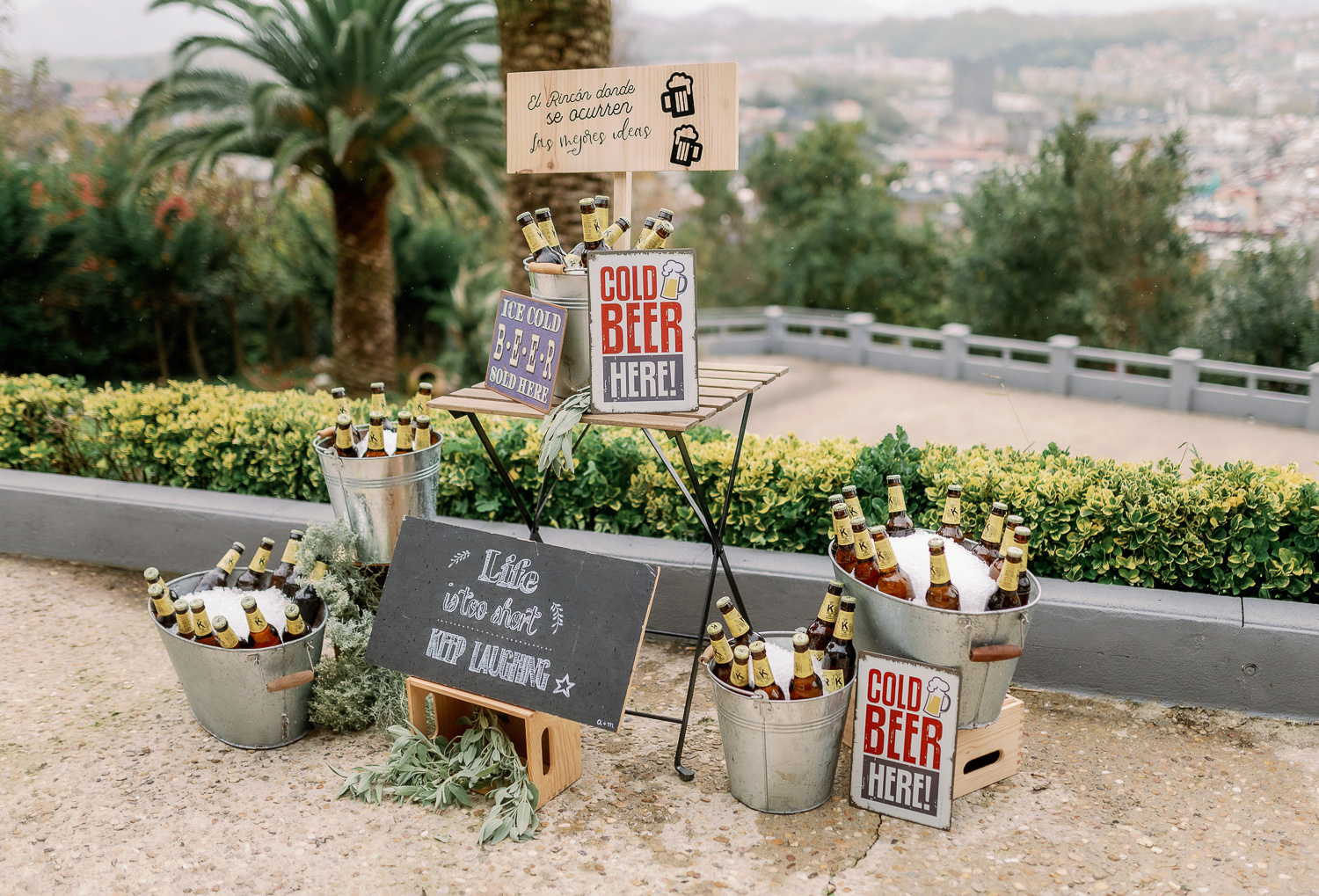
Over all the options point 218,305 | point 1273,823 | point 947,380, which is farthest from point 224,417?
point 947,380

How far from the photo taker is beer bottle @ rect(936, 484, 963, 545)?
112 inches

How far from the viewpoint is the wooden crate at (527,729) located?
2.81m

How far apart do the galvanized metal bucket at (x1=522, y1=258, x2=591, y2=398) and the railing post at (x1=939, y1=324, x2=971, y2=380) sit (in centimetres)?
1473

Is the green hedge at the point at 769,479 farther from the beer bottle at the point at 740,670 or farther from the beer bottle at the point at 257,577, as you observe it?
the beer bottle at the point at 740,670

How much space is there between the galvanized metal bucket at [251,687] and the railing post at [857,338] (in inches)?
618

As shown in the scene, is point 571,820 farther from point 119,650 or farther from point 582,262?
point 119,650

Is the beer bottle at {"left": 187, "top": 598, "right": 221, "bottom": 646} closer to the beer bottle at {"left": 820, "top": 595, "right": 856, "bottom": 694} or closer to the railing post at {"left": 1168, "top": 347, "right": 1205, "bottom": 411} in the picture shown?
the beer bottle at {"left": 820, "top": 595, "right": 856, "bottom": 694}

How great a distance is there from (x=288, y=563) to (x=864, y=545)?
1.88 meters

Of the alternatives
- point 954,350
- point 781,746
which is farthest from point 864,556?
point 954,350

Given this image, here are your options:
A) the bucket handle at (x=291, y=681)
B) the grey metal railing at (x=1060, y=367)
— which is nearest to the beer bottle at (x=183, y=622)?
the bucket handle at (x=291, y=681)

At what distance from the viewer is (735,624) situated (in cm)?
268

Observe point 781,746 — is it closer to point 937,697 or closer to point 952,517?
point 937,697

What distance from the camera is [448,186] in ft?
35.8

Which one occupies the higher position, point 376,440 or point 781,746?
point 376,440
